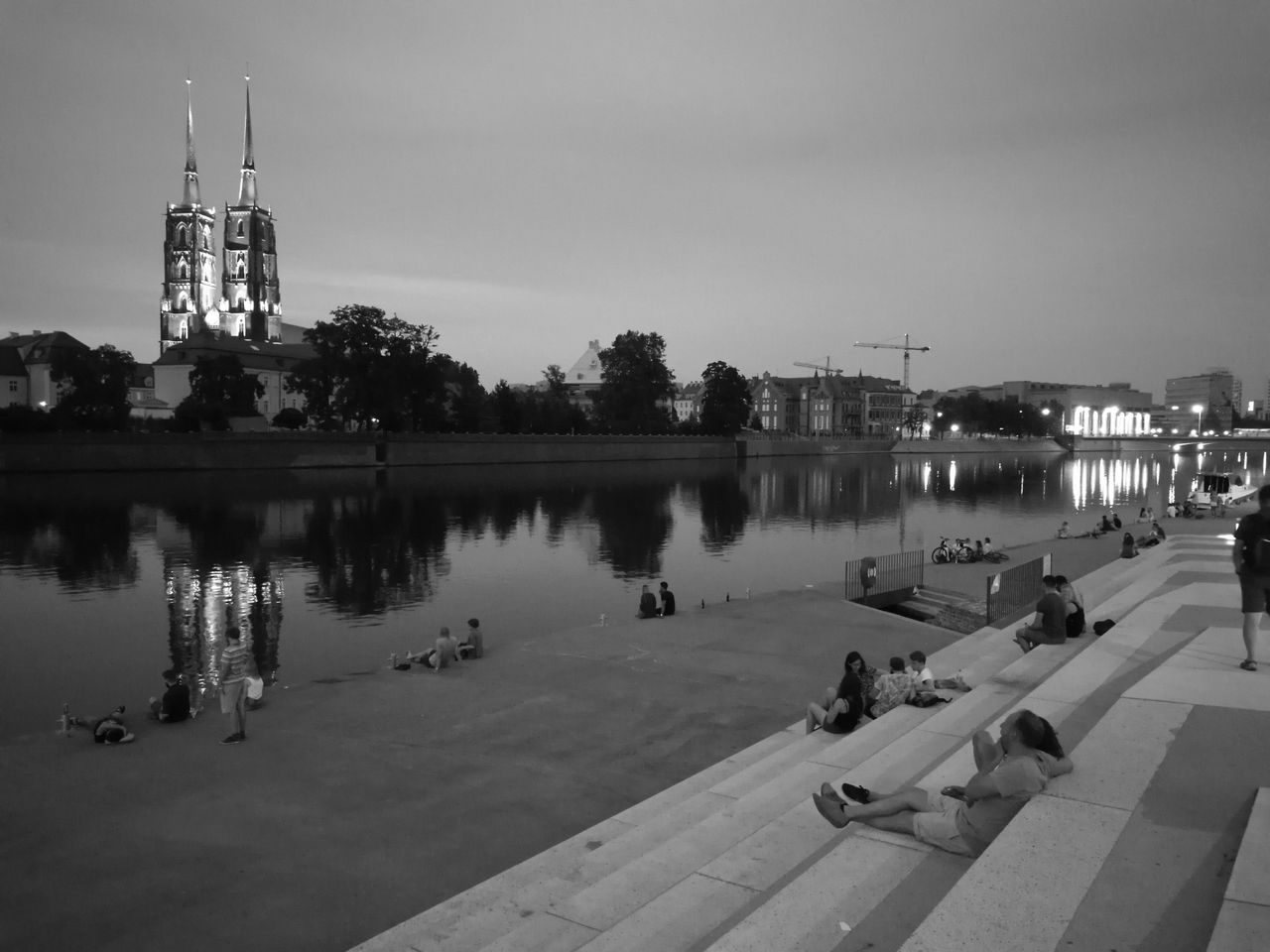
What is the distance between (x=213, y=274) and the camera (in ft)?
499

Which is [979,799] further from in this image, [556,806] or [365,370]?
[365,370]

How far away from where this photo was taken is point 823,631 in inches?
693

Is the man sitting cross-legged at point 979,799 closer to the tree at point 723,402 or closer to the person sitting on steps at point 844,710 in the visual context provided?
the person sitting on steps at point 844,710

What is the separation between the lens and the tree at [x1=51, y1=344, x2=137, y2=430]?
243ft

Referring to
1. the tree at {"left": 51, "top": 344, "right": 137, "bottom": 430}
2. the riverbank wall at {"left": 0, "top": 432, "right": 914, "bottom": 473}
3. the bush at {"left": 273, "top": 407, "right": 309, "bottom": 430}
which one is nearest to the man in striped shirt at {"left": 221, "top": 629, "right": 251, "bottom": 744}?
the riverbank wall at {"left": 0, "top": 432, "right": 914, "bottom": 473}

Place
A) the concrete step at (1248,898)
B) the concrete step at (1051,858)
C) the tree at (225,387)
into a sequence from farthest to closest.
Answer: the tree at (225,387) → the concrete step at (1051,858) → the concrete step at (1248,898)

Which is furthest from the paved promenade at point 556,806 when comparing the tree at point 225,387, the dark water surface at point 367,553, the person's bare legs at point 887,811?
the tree at point 225,387

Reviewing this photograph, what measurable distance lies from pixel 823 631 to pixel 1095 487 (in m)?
72.1

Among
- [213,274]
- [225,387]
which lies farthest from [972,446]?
[213,274]

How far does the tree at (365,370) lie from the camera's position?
7988 cm

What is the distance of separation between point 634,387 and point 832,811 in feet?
345

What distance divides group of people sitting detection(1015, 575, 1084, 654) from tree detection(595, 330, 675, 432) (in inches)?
3821

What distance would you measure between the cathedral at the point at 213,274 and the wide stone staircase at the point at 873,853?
149851mm

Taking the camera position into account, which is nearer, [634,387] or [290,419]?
[290,419]
